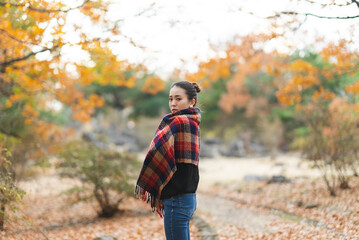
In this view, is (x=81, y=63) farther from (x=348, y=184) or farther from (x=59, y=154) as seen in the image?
(x=348, y=184)

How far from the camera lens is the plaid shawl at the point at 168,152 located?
7.50 ft

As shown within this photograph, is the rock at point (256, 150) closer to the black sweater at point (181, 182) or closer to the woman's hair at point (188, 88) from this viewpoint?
the woman's hair at point (188, 88)

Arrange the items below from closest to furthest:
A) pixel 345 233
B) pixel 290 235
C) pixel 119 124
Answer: pixel 345 233 < pixel 290 235 < pixel 119 124

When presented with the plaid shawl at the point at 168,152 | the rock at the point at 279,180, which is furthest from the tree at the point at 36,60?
the rock at the point at 279,180

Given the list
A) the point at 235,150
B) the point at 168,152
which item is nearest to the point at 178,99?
the point at 168,152

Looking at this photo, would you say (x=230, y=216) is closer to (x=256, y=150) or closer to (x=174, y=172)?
(x=174, y=172)

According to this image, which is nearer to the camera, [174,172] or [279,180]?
[174,172]

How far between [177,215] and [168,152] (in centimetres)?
44

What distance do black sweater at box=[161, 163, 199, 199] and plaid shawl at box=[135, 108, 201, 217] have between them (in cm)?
3

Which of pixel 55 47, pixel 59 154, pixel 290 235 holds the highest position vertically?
pixel 55 47

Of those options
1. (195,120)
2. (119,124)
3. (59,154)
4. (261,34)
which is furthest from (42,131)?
(119,124)

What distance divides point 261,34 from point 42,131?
657 cm

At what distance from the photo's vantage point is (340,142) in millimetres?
6918

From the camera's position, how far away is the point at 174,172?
2.30 meters
